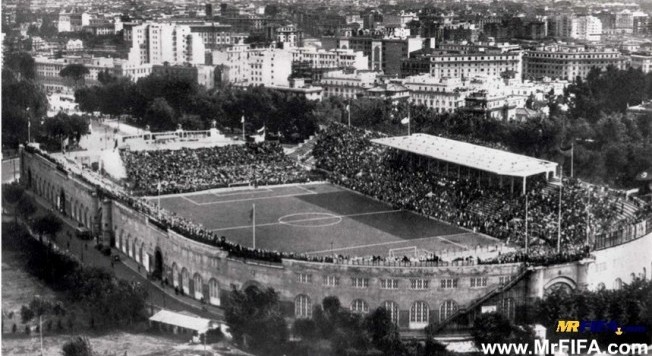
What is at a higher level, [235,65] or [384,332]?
[235,65]

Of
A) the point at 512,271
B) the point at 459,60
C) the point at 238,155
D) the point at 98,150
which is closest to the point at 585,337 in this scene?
the point at 512,271

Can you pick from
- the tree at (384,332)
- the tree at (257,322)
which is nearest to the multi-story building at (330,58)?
the tree at (257,322)

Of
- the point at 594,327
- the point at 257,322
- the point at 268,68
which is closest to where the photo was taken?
the point at 594,327

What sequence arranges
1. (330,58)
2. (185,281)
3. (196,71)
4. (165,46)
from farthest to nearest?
(330,58)
(165,46)
(196,71)
(185,281)

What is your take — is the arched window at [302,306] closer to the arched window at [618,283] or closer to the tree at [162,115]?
the arched window at [618,283]

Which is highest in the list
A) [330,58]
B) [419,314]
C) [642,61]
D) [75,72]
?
[642,61]

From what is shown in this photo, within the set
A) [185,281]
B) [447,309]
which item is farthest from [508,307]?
[185,281]

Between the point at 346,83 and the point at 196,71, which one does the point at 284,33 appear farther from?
the point at 346,83
